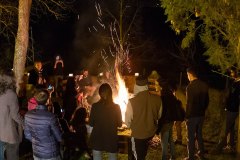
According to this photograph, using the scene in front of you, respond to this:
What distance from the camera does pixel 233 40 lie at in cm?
709

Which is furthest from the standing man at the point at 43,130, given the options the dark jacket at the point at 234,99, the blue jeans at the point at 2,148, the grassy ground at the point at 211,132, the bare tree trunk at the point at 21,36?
the bare tree trunk at the point at 21,36

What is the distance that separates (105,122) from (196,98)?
2.66 m

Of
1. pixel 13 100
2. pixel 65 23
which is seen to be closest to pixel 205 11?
pixel 13 100

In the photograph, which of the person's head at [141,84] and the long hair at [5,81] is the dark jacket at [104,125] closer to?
the person's head at [141,84]

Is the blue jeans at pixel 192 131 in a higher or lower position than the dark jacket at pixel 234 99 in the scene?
lower

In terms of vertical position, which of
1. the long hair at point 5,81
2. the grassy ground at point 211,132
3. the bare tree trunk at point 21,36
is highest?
the bare tree trunk at point 21,36

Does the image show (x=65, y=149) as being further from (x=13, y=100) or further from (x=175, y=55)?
(x=175, y=55)

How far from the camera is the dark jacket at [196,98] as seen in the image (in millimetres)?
8066

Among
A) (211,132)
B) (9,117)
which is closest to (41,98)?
(9,117)

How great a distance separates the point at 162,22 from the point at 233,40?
25.4m

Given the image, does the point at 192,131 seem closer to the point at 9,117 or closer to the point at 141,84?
the point at 141,84

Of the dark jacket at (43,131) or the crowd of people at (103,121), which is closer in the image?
the dark jacket at (43,131)

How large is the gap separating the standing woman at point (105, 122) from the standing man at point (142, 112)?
0.53 m

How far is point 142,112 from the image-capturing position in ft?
22.2
